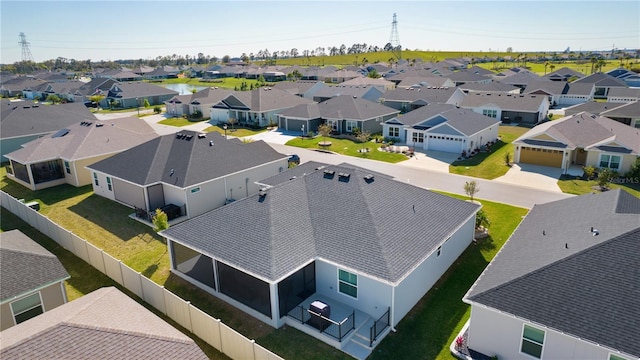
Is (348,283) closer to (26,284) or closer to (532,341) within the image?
(532,341)

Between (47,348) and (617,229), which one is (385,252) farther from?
(47,348)

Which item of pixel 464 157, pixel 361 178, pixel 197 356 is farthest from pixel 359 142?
pixel 197 356

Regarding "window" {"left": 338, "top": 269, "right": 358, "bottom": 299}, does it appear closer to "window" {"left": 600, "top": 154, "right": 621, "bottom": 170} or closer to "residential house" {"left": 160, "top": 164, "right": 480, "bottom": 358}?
"residential house" {"left": 160, "top": 164, "right": 480, "bottom": 358}

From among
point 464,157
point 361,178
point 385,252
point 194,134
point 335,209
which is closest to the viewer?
point 385,252

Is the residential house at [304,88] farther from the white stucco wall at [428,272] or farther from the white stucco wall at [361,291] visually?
the white stucco wall at [361,291]

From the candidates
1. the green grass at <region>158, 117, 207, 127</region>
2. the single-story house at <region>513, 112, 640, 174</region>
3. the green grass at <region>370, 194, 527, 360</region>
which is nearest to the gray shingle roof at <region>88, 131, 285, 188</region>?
the green grass at <region>370, 194, 527, 360</region>

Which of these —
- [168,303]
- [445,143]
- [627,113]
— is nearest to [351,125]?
[445,143]
